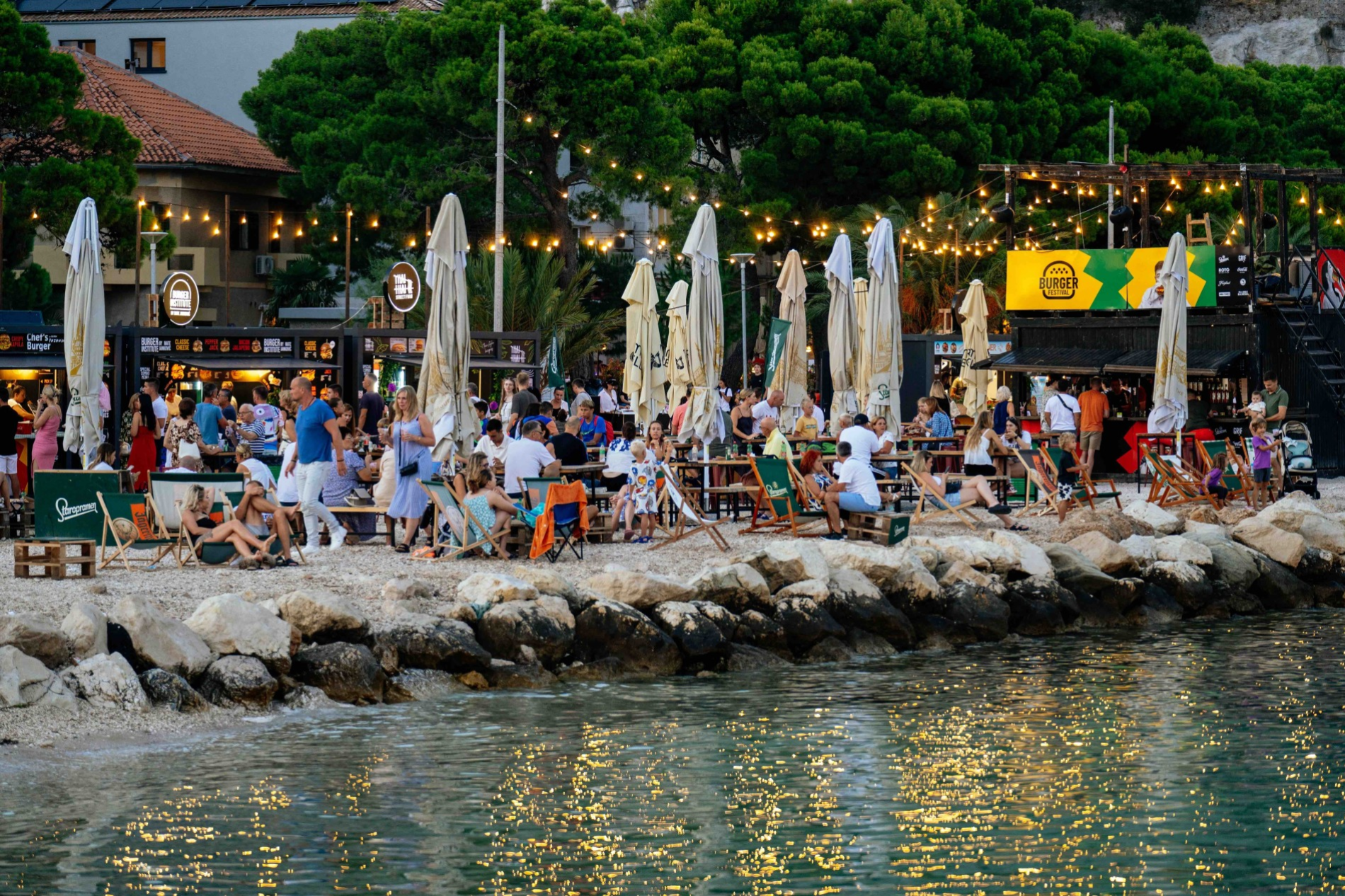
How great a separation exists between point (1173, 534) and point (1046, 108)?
34.4 metres

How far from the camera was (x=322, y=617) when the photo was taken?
39.7 feet

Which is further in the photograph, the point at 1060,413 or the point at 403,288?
the point at 403,288

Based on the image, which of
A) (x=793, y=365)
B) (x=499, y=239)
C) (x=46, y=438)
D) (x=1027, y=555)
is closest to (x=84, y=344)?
(x=46, y=438)

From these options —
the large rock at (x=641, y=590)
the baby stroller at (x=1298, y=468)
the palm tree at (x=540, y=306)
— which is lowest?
the large rock at (x=641, y=590)

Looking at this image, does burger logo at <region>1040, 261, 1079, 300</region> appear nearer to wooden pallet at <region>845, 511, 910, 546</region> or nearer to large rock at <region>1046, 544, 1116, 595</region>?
wooden pallet at <region>845, 511, 910, 546</region>

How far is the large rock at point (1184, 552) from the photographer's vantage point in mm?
16906

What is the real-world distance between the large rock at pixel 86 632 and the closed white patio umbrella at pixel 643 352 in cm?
1251

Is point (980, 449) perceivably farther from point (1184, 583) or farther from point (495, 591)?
point (495, 591)

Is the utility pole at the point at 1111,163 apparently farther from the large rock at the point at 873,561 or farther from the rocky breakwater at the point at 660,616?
the large rock at the point at 873,561

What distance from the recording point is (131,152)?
40875 millimetres

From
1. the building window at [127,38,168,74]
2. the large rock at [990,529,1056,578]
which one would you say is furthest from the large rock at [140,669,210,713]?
the building window at [127,38,168,74]

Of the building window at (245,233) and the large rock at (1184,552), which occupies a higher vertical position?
the building window at (245,233)

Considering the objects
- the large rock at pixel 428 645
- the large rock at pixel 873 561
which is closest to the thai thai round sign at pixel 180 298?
the large rock at pixel 873 561

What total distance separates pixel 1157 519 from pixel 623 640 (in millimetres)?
7404
